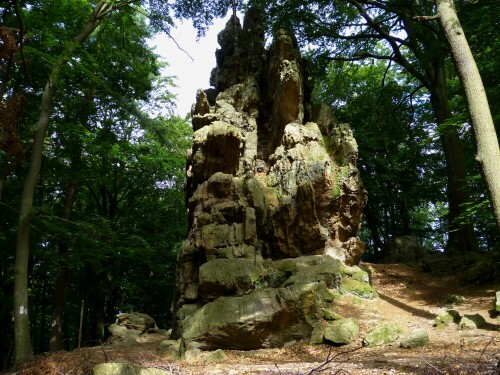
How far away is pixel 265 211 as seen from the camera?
1163 centimetres

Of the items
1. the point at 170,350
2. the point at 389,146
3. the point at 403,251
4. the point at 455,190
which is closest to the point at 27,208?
the point at 170,350

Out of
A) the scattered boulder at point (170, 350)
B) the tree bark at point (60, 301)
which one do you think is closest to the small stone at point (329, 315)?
the scattered boulder at point (170, 350)

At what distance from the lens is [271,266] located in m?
10.1

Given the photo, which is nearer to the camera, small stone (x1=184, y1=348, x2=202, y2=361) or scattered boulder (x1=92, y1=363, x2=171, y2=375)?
scattered boulder (x1=92, y1=363, x2=171, y2=375)

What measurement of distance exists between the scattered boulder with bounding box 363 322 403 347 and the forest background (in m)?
3.64

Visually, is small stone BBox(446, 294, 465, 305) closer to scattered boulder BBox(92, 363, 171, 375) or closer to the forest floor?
the forest floor

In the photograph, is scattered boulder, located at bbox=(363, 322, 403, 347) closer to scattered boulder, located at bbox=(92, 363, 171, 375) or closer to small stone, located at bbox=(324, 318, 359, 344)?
small stone, located at bbox=(324, 318, 359, 344)

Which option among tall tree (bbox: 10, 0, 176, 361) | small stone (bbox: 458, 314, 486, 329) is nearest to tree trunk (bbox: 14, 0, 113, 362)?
tall tree (bbox: 10, 0, 176, 361)

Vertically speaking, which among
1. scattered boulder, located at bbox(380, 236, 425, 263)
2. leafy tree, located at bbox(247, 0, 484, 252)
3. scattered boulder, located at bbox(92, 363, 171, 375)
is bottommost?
scattered boulder, located at bbox(92, 363, 171, 375)

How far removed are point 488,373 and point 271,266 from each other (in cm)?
655

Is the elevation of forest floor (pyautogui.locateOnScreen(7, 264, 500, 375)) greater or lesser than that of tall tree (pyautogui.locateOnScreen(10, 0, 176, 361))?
lesser

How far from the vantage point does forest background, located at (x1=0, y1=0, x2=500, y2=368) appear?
10430mm

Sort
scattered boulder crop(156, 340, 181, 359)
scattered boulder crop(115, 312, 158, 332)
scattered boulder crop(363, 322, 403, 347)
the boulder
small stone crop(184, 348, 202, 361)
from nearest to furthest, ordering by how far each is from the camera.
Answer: scattered boulder crop(363, 322, 403, 347) < small stone crop(184, 348, 202, 361) < scattered boulder crop(156, 340, 181, 359) < the boulder < scattered boulder crop(115, 312, 158, 332)

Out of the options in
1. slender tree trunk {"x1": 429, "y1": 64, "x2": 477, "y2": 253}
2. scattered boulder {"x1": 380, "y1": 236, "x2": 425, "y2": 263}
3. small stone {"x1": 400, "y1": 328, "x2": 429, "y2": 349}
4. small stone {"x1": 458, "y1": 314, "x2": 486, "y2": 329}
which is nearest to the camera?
small stone {"x1": 400, "y1": 328, "x2": 429, "y2": 349}
